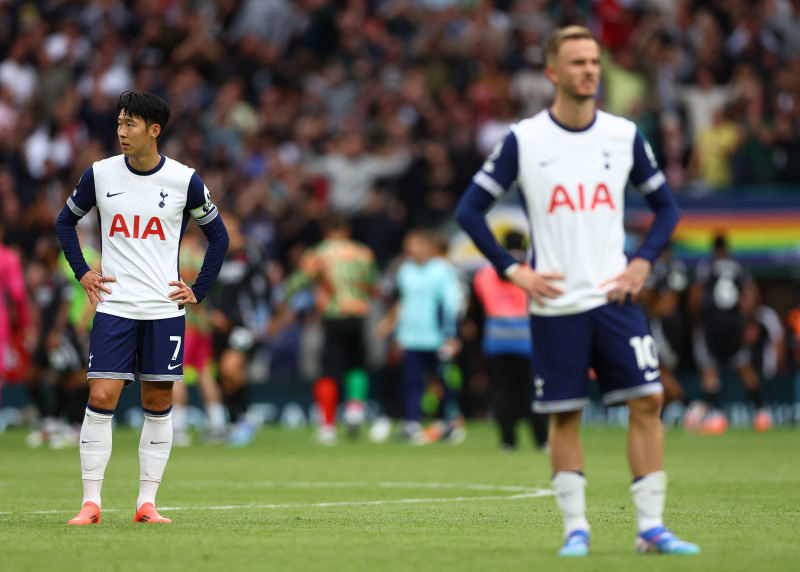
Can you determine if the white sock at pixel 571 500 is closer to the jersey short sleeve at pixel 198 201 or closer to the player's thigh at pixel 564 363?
the player's thigh at pixel 564 363

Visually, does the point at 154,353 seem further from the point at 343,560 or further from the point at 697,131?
the point at 697,131

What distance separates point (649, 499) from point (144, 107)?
370cm

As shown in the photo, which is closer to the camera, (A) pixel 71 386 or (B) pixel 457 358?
(A) pixel 71 386

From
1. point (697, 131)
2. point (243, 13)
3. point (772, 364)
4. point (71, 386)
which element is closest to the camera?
point (71, 386)

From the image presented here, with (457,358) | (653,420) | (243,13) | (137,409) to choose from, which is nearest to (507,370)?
(457,358)

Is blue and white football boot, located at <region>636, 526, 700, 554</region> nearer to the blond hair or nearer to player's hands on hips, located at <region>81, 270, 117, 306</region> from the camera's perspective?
the blond hair

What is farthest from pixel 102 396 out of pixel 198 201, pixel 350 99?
pixel 350 99

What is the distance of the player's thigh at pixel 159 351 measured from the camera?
771 centimetres

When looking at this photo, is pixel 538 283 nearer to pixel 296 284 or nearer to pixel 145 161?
pixel 145 161

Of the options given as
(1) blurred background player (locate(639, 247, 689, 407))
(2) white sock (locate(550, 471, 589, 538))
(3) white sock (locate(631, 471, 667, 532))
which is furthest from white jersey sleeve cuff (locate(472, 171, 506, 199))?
(1) blurred background player (locate(639, 247, 689, 407))

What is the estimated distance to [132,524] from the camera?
7.54m

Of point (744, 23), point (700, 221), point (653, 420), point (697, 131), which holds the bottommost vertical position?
point (653, 420)

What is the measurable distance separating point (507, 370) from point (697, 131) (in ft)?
26.3

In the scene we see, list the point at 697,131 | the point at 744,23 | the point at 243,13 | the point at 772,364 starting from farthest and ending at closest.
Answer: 1. the point at 243,13
2. the point at 744,23
3. the point at 697,131
4. the point at 772,364
